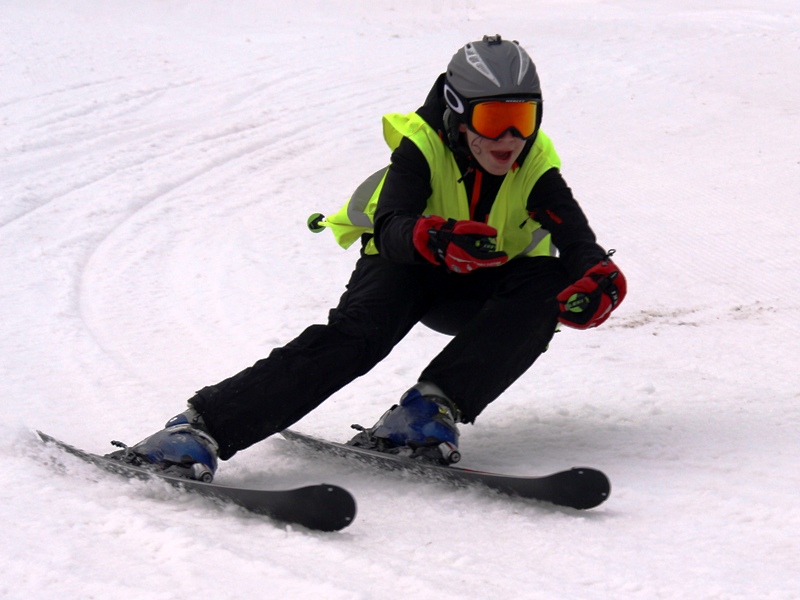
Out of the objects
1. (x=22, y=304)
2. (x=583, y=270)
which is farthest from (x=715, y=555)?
(x=22, y=304)

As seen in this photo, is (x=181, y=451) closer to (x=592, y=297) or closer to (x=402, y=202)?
(x=402, y=202)

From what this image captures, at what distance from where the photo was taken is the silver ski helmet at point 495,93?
9.34ft

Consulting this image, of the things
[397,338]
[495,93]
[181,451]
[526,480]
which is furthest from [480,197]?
[181,451]

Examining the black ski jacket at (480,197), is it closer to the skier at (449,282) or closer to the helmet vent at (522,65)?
the skier at (449,282)

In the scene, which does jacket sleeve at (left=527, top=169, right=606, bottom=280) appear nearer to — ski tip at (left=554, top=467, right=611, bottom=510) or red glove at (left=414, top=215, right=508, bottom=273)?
red glove at (left=414, top=215, right=508, bottom=273)

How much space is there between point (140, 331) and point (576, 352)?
6.10 ft

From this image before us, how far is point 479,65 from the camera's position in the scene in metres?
2.90

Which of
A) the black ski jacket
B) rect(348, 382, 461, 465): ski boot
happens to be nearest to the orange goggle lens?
the black ski jacket

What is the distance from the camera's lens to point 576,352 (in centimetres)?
413

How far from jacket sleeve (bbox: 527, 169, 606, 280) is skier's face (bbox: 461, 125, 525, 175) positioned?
157mm

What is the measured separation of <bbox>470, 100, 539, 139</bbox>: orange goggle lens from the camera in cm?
284

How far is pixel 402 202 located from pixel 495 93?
1.36 ft

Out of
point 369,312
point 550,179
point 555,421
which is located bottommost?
point 555,421

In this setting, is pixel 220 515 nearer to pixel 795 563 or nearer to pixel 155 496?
pixel 155 496
